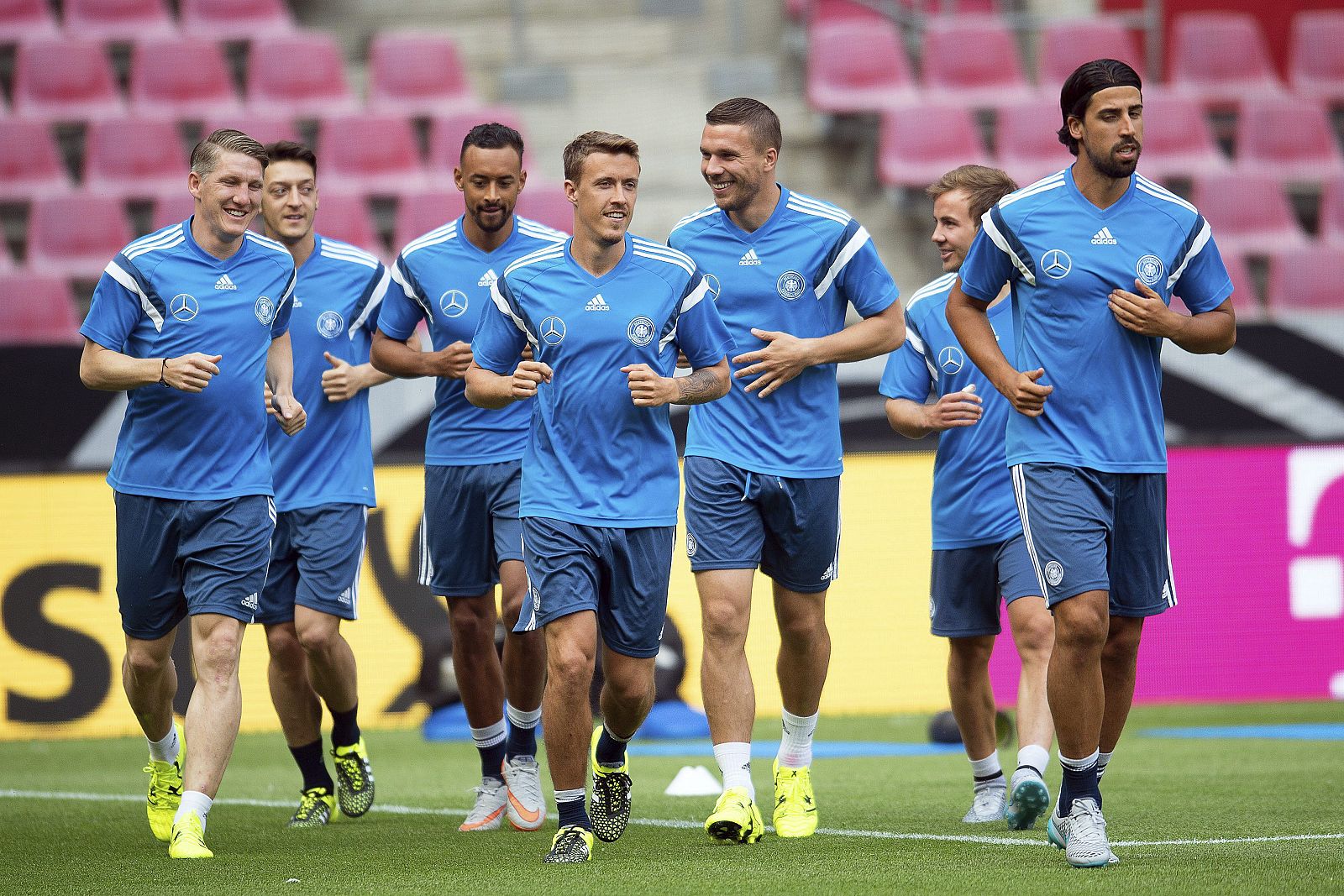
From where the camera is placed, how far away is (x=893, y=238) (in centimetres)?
1580

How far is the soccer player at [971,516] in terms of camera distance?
6883 mm

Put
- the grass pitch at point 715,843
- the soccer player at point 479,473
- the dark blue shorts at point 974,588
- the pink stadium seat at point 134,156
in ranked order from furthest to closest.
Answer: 1. the pink stadium seat at point 134,156
2. the soccer player at point 479,473
3. the dark blue shorts at point 974,588
4. the grass pitch at point 715,843

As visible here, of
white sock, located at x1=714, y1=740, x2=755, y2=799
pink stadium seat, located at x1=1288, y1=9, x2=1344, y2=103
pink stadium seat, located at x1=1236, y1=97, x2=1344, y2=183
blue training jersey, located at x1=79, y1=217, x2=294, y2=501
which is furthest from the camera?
pink stadium seat, located at x1=1288, y1=9, x2=1344, y2=103

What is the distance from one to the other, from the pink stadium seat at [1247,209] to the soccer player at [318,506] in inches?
414

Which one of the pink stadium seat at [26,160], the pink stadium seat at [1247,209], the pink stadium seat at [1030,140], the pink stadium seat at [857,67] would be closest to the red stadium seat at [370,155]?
the pink stadium seat at [26,160]

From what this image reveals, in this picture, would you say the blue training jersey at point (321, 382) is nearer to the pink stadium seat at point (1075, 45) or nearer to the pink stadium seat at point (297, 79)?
the pink stadium seat at point (297, 79)

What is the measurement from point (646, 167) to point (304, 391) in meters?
9.25

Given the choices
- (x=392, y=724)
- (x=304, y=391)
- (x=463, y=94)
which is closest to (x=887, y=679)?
(x=392, y=724)

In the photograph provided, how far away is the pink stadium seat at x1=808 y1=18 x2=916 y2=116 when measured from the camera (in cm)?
1639

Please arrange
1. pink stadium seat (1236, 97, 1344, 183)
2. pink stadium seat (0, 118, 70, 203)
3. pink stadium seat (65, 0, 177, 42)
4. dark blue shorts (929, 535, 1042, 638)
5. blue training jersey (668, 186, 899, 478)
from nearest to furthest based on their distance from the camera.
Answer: blue training jersey (668, 186, 899, 478) → dark blue shorts (929, 535, 1042, 638) → pink stadium seat (0, 118, 70, 203) → pink stadium seat (65, 0, 177, 42) → pink stadium seat (1236, 97, 1344, 183)

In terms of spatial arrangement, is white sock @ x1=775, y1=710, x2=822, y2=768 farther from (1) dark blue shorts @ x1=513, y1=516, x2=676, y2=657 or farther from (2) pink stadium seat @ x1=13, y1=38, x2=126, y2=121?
(2) pink stadium seat @ x1=13, y1=38, x2=126, y2=121

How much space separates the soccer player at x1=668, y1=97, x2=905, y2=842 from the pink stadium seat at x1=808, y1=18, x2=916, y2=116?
32.6ft

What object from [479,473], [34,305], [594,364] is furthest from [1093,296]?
[34,305]

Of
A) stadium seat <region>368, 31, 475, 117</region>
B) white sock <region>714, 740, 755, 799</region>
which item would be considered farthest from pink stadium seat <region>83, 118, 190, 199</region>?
white sock <region>714, 740, 755, 799</region>
